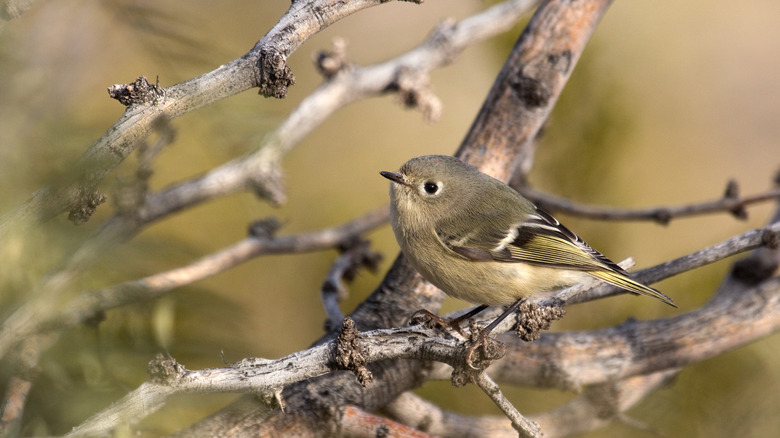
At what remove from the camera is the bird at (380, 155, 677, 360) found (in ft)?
3.18

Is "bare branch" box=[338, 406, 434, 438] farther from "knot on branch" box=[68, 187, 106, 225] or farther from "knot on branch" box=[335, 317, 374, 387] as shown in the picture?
"knot on branch" box=[68, 187, 106, 225]

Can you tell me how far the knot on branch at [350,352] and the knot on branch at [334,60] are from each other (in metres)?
0.79

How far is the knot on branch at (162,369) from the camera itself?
1.56ft

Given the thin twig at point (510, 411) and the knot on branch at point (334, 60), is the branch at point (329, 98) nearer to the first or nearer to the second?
the knot on branch at point (334, 60)

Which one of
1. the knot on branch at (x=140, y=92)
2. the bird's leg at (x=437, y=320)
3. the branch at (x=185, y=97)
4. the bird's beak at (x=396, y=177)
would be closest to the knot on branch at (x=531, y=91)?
the bird's beak at (x=396, y=177)

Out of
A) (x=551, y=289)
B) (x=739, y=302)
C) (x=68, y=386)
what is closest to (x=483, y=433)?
(x=551, y=289)

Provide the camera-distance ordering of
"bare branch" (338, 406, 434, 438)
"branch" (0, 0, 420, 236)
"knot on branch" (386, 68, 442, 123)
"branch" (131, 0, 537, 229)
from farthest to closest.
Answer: "knot on branch" (386, 68, 442, 123) → "branch" (131, 0, 537, 229) → "bare branch" (338, 406, 434, 438) → "branch" (0, 0, 420, 236)

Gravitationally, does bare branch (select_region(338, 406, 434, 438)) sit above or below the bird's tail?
below

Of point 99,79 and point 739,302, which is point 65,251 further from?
point 739,302

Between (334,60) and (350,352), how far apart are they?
82 centimetres

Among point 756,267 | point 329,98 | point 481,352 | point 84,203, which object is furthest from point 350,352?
point 756,267

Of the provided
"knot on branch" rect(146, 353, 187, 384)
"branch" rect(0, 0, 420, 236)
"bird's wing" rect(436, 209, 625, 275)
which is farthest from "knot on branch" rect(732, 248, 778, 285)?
"knot on branch" rect(146, 353, 187, 384)

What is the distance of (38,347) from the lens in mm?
425

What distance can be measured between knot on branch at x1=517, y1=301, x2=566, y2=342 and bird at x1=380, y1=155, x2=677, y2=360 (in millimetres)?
170
